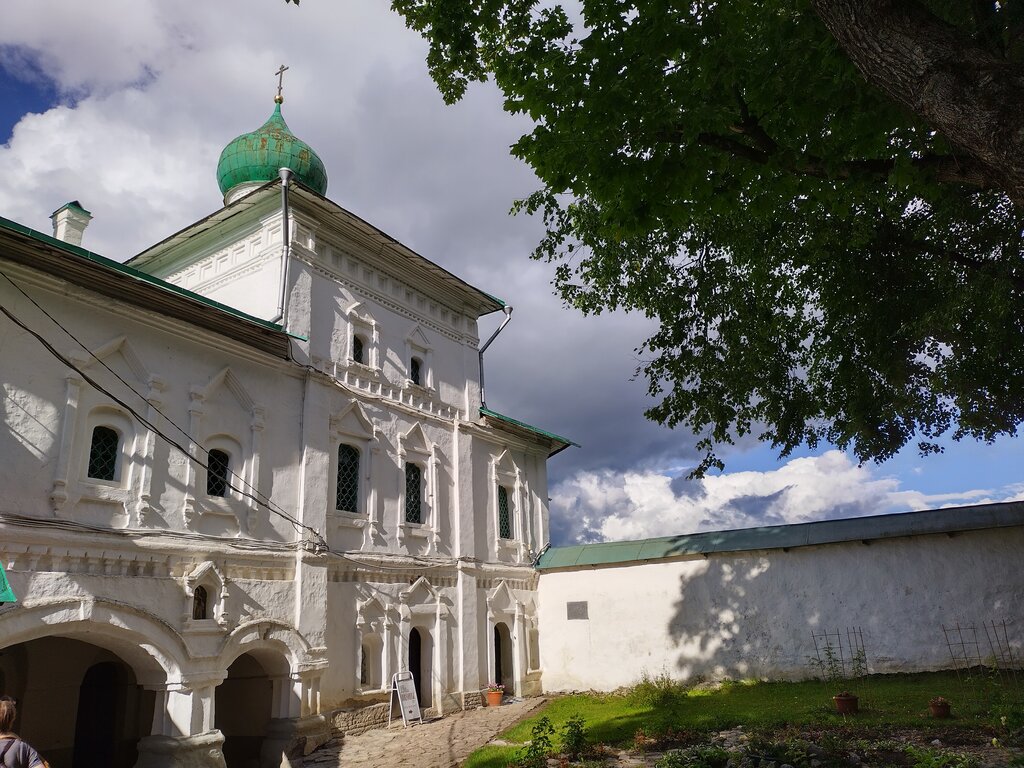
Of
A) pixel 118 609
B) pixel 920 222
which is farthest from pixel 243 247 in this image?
pixel 920 222

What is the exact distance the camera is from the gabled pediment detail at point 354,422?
13.3 meters

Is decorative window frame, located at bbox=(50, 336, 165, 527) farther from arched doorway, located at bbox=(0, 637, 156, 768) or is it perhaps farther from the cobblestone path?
the cobblestone path

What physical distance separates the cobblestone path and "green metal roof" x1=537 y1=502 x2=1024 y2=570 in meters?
4.62

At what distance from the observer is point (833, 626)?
47.9 ft

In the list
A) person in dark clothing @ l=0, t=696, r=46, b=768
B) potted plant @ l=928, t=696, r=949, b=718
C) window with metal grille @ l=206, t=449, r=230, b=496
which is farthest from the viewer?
window with metal grille @ l=206, t=449, r=230, b=496

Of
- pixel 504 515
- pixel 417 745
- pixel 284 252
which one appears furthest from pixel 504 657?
pixel 284 252

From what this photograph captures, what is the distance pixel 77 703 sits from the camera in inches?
440

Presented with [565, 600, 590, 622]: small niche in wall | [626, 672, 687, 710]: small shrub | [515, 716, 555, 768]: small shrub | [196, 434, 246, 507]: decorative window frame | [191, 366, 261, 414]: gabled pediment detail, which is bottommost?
[515, 716, 555, 768]: small shrub

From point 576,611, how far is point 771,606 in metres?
4.39

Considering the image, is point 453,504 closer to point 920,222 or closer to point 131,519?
point 131,519

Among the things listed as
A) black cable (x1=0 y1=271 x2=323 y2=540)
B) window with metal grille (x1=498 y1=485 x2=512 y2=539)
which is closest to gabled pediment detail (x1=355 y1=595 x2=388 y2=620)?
black cable (x1=0 y1=271 x2=323 y2=540)

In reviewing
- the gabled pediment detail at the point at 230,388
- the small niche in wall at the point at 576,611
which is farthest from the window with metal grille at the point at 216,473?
the small niche in wall at the point at 576,611

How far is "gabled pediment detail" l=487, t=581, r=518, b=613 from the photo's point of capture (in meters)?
16.1

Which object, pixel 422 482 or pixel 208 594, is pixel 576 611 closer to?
→ pixel 422 482
